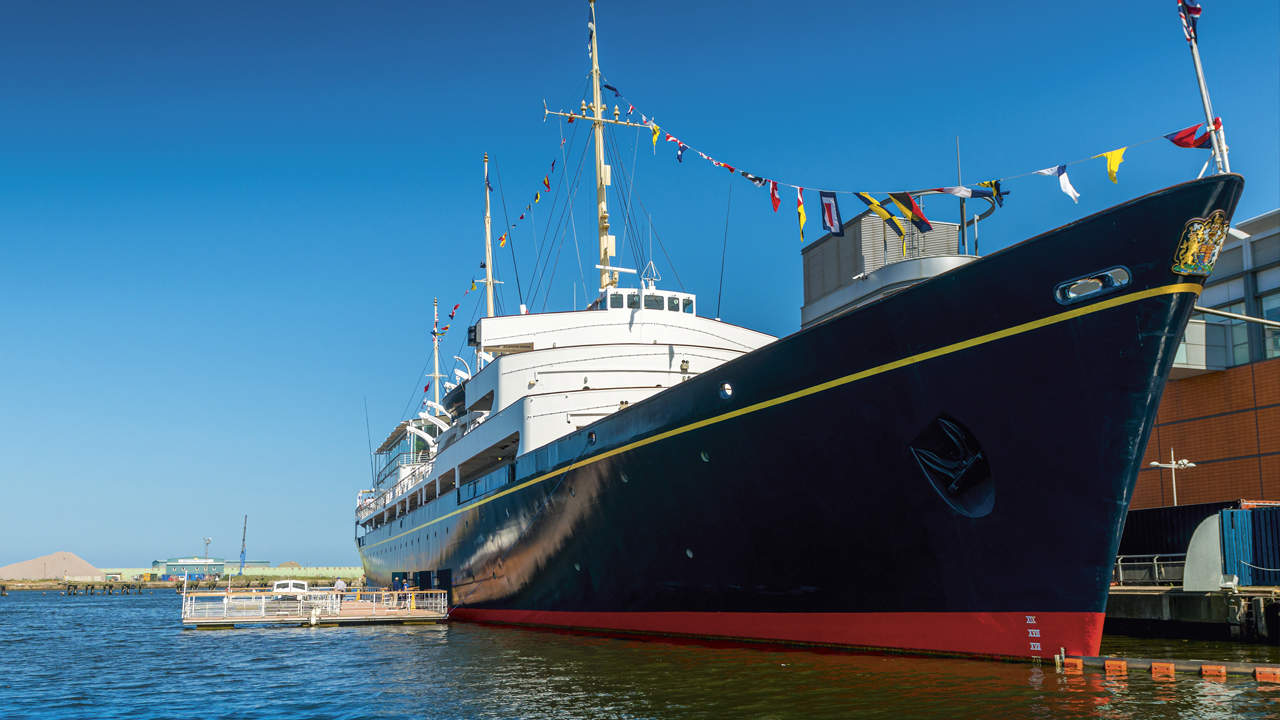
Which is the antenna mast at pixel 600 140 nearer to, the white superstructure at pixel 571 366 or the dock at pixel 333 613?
the white superstructure at pixel 571 366

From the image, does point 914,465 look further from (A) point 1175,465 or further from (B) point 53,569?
(B) point 53,569

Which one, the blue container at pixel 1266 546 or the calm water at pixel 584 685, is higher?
the blue container at pixel 1266 546

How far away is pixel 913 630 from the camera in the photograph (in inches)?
462

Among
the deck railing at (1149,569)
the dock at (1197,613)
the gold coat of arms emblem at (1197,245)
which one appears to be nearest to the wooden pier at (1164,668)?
the gold coat of arms emblem at (1197,245)

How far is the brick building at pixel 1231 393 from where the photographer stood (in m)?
21.0

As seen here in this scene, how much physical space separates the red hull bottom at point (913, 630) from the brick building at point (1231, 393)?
13.2 meters

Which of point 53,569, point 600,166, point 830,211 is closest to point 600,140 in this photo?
point 600,166

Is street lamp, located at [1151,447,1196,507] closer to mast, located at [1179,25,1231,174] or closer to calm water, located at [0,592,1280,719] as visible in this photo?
calm water, located at [0,592,1280,719]

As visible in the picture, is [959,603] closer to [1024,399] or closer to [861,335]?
[1024,399]

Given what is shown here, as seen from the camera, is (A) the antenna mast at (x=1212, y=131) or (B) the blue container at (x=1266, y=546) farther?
(B) the blue container at (x=1266, y=546)

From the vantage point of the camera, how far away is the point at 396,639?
21484 mm

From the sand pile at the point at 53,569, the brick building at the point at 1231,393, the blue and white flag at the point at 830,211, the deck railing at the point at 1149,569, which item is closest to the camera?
the blue and white flag at the point at 830,211

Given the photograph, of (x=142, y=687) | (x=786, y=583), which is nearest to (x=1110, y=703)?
(x=786, y=583)

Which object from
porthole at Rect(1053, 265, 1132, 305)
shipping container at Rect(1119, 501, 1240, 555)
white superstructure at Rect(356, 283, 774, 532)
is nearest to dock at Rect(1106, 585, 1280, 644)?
shipping container at Rect(1119, 501, 1240, 555)
